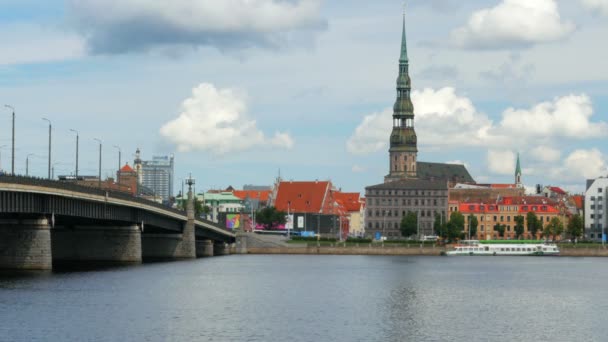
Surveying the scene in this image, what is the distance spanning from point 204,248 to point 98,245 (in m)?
42.6

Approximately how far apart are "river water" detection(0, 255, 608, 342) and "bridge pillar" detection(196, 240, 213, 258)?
48583 millimetres

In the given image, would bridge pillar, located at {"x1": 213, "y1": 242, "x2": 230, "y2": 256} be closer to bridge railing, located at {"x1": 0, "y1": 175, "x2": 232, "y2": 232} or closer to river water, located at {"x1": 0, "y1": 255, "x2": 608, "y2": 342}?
bridge railing, located at {"x1": 0, "y1": 175, "x2": 232, "y2": 232}

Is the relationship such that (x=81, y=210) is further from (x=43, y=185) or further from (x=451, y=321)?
(x=451, y=321)

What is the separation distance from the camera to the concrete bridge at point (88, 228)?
102 m

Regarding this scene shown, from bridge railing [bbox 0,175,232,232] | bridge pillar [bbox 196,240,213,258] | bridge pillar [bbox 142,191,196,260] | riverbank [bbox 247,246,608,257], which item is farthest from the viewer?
riverbank [bbox 247,246,608,257]

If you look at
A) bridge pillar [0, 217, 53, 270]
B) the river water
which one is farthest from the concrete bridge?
the river water

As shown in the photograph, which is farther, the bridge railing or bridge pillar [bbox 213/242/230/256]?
bridge pillar [bbox 213/242/230/256]

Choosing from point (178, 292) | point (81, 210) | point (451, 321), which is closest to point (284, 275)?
point (81, 210)

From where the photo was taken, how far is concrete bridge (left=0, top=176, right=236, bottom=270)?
3999 inches

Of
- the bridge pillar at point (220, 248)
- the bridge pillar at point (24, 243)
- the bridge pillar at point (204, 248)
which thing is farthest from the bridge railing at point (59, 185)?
the bridge pillar at point (220, 248)

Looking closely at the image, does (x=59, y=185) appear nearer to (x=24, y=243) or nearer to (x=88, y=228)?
(x=24, y=243)

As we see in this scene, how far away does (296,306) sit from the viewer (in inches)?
3253

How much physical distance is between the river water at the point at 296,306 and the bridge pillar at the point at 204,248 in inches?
1913

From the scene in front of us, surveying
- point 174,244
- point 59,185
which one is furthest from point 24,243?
point 174,244
